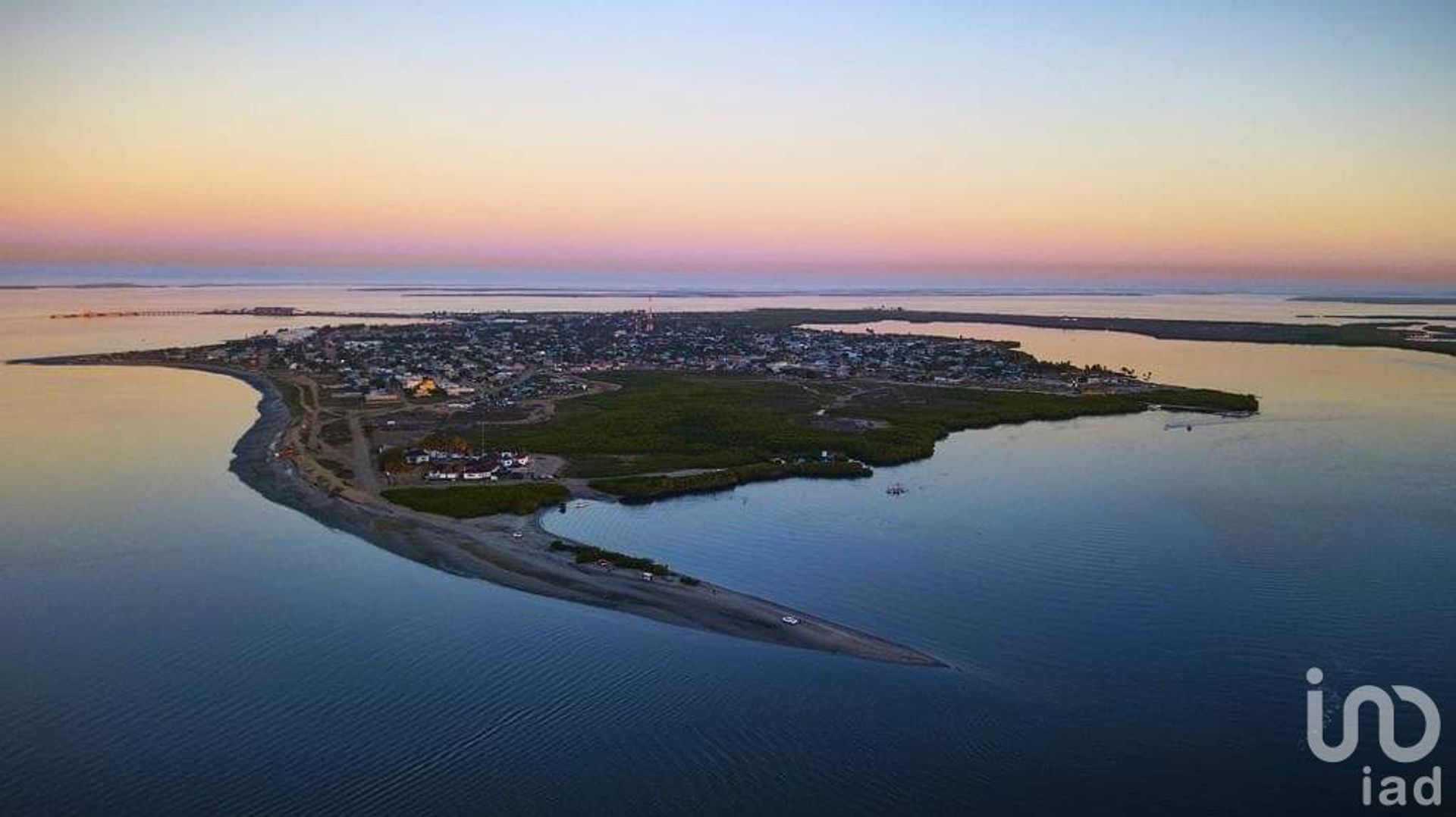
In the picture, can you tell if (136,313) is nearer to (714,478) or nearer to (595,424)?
(595,424)

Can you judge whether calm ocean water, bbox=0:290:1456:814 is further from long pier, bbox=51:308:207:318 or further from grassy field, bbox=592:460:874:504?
long pier, bbox=51:308:207:318

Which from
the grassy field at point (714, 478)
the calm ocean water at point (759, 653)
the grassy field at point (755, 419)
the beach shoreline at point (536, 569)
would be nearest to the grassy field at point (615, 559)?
the beach shoreline at point (536, 569)

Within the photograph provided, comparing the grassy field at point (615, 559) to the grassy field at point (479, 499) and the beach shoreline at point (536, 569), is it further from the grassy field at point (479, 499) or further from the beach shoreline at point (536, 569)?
the grassy field at point (479, 499)

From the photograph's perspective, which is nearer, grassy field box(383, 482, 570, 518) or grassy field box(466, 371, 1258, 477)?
grassy field box(383, 482, 570, 518)

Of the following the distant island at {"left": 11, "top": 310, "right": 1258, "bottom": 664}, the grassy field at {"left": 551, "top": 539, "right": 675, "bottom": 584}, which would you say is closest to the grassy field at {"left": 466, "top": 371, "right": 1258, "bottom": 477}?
the distant island at {"left": 11, "top": 310, "right": 1258, "bottom": 664}

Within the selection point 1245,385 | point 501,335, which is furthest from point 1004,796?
point 501,335

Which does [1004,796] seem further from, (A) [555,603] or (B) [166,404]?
(B) [166,404]
